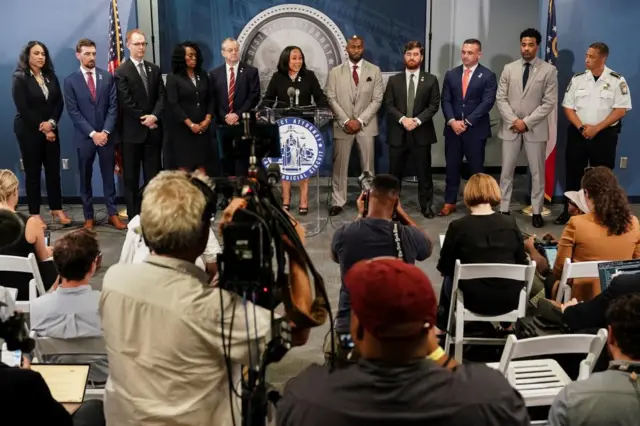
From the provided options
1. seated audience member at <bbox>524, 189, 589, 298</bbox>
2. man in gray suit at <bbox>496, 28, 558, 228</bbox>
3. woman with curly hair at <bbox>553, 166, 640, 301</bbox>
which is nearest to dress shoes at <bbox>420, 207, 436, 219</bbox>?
man in gray suit at <bbox>496, 28, 558, 228</bbox>

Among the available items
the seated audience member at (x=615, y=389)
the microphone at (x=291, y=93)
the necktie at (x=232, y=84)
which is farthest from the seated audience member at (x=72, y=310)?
the necktie at (x=232, y=84)

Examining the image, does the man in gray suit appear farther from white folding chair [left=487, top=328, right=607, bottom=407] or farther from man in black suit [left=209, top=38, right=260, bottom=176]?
white folding chair [left=487, top=328, right=607, bottom=407]

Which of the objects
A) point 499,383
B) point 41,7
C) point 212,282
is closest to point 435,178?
point 41,7

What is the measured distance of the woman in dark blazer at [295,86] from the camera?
6.95 meters

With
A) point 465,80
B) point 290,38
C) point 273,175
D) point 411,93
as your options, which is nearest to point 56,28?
point 290,38

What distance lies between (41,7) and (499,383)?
6884 mm

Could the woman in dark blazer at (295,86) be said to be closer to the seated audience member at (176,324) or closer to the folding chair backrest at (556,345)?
the folding chair backrest at (556,345)

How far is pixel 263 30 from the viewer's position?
8.17 meters

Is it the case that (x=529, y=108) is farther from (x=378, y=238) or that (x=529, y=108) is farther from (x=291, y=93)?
(x=378, y=238)

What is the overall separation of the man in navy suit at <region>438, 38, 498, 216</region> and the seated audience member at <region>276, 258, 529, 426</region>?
554 cm

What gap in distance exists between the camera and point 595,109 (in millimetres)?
6621

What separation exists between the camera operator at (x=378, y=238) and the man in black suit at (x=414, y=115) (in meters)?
3.54

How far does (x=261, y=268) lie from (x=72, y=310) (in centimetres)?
153

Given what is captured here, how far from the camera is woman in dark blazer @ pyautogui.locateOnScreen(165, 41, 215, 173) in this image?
22.6 ft
